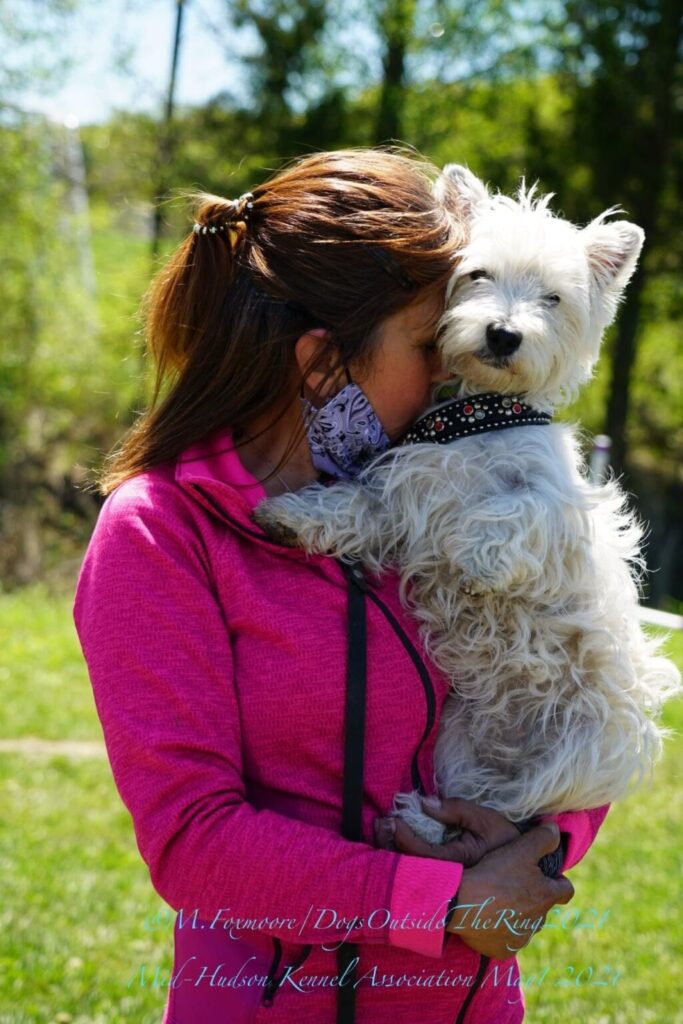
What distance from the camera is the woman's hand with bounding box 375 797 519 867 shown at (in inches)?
80.0

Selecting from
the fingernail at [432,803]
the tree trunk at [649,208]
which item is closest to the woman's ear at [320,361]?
the fingernail at [432,803]

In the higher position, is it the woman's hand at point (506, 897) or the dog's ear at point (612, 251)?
the dog's ear at point (612, 251)

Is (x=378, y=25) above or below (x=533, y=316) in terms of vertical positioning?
above

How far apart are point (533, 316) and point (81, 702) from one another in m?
6.25

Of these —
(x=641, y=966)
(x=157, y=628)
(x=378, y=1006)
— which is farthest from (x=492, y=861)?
(x=641, y=966)

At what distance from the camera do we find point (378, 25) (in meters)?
14.7

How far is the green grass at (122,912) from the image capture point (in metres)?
4.19

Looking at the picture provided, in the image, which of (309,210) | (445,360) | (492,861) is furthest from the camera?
(445,360)

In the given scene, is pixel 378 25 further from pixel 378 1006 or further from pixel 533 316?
pixel 378 1006

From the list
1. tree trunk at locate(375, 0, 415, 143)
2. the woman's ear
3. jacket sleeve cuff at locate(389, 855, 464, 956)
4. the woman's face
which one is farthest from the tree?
jacket sleeve cuff at locate(389, 855, 464, 956)

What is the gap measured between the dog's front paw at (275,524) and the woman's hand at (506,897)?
0.75 metres

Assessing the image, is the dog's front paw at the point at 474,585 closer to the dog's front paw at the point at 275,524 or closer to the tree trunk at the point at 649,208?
the dog's front paw at the point at 275,524

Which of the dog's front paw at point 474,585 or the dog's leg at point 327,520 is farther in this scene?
the dog's front paw at point 474,585

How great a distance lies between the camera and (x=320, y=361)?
2.25 m
